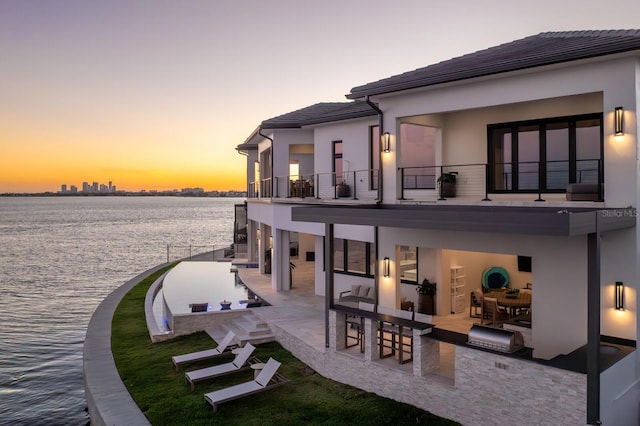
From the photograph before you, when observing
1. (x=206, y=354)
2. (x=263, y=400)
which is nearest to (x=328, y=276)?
(x=263, y=400)

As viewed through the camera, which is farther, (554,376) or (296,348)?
(296,348)

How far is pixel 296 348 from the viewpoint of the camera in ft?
44.3

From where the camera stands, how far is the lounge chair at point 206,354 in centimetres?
1306

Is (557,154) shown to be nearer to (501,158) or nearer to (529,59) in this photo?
(501,158)

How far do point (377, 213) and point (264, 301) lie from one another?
9.03m

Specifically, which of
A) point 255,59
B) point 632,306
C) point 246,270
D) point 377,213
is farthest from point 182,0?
point 632,306

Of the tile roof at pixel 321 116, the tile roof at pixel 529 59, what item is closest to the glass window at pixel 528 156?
the tile roof at pixel 529 59

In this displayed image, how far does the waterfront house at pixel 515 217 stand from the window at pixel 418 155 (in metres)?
0.05

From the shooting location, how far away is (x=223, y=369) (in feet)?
40.3

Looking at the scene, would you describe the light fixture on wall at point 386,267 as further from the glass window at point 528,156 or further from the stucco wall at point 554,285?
the glass window at point 528,156

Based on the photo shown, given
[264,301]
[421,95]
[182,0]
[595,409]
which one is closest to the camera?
[595,409]

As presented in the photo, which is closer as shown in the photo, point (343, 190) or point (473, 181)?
point (473, 181)

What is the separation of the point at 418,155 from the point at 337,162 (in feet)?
12.9

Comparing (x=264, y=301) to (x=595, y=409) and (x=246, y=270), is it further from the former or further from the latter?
(x=595, y=409)
